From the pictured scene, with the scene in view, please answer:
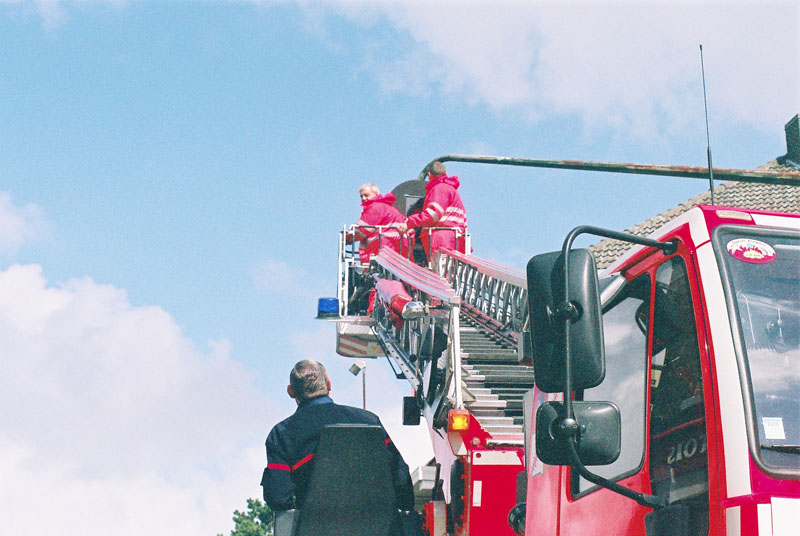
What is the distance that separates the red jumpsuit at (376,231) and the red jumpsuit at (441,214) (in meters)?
0.55

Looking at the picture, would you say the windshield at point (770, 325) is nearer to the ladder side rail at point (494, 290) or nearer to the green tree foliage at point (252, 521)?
the ladder side rail at point (494, 290)

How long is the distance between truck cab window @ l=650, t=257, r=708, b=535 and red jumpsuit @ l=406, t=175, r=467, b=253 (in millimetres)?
9359

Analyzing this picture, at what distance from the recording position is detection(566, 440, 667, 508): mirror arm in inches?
108

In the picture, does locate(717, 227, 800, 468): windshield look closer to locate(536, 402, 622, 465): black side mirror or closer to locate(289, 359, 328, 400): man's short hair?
locate(536, 402, 622, 465): black side mirror

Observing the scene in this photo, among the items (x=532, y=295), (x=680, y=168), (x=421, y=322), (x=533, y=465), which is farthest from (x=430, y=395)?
(x=532, y=295)

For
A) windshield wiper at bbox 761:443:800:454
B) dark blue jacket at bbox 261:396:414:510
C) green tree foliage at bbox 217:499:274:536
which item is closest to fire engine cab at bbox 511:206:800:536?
windshield wiper at bbox 761:443:800:454

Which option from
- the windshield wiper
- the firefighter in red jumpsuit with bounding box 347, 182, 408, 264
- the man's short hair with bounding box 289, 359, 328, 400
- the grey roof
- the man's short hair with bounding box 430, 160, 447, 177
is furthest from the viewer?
the grey roof

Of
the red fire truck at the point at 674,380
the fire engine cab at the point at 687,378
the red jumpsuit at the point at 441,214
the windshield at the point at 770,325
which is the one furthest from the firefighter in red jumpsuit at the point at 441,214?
the windshield at the point at 770,325

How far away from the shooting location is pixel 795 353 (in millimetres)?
2781

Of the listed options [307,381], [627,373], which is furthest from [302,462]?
[627,373]

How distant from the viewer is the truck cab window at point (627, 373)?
3.18 meters

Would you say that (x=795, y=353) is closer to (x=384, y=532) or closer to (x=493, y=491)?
(x=384, y=532)

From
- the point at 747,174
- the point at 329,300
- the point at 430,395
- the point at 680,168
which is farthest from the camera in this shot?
the point at 329,300

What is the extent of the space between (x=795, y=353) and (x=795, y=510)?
0.48 m
